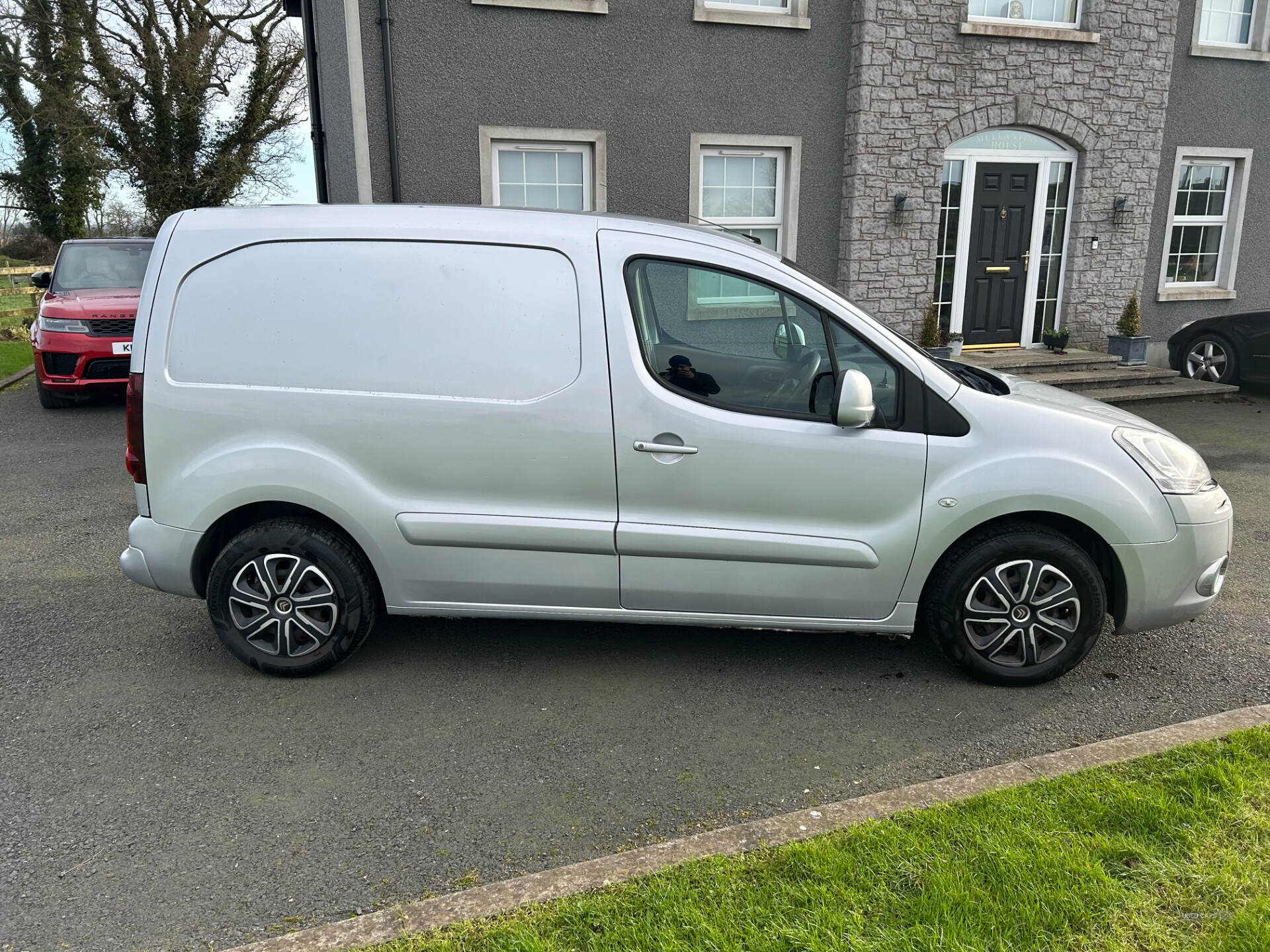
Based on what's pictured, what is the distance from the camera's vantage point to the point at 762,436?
3.86 metres

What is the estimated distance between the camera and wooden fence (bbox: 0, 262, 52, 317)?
2134 centimetres

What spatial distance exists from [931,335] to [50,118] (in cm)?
2310

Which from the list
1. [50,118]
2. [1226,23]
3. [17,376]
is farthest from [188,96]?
[1226,23]

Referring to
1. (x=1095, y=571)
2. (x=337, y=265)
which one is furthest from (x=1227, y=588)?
(x=337, y=265)

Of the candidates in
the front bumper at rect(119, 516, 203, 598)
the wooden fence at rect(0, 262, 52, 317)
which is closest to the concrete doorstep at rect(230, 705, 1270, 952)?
the front bumper at rect(119, 516, 203, 598)

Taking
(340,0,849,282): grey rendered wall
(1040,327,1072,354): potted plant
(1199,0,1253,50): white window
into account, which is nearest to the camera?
(340,0,849,282): grey rendered wall

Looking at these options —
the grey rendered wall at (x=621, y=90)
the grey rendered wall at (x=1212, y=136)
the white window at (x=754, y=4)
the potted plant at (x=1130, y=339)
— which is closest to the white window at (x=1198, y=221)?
the grey rendered wall at (x=1212, y=136)

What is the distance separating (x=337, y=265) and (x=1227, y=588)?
4948 mm

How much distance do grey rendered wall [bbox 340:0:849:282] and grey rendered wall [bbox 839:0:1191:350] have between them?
1.23ft

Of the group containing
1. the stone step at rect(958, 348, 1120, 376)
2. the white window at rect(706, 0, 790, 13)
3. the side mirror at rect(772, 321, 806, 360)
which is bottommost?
the stone step at rect(958, 348, 1120, 376)

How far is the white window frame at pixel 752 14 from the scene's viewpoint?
10328mm

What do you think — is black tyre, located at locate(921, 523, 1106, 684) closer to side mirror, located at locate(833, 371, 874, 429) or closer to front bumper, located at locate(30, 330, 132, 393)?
side mirror, located at locate(833, 371, 874, 429)

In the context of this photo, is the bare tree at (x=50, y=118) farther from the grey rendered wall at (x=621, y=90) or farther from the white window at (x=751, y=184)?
the white window at (x=751, y=184)

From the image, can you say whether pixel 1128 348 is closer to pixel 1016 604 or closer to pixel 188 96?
pixel 1016 604
